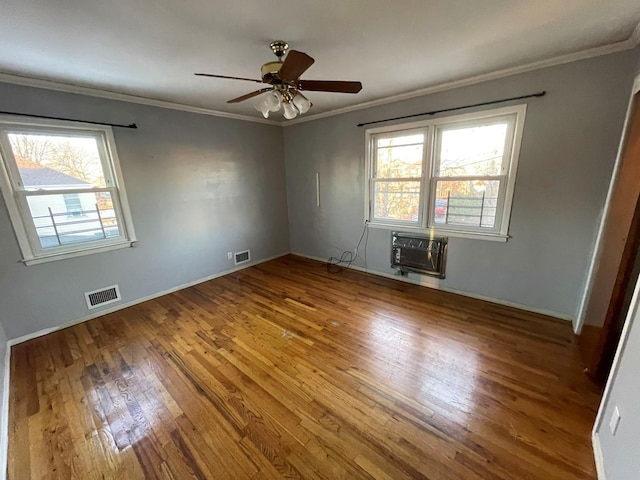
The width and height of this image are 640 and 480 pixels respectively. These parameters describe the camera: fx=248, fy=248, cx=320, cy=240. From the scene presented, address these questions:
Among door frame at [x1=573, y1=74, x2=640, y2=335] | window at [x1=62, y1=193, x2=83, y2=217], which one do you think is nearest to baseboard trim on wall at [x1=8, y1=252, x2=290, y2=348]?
window at [x1=62, y1=193, x2=83, y2=217]

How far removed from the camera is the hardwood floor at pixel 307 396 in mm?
1357

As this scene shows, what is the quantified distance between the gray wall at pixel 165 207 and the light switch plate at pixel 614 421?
4.21 meters

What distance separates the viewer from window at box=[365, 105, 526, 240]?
266 cm

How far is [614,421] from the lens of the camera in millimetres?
1202

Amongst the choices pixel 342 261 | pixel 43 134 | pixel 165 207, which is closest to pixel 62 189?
pixel 43 134

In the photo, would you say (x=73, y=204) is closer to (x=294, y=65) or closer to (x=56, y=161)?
(x=56, y=161)

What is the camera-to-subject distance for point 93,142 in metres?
2.76

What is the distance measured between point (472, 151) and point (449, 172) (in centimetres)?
31

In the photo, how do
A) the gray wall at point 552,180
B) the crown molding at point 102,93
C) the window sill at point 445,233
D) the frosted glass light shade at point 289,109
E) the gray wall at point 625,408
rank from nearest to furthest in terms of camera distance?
the gray wall at point 625,408 < the frosted glass light shade at point 289,109 < the gray wall at point 552,180 < the crown molding at point 102,93 < the window sill at point 445,233

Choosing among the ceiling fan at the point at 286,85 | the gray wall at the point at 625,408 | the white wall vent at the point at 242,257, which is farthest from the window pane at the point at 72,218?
the gray wall at the point at 625,408

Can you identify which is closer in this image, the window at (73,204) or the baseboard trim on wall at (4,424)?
the baseboard trim on wall at (4,424)

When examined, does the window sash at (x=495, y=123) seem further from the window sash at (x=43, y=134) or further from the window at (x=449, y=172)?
the window sash at (x=43, y=134)

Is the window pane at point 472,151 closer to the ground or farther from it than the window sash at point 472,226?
farther from it

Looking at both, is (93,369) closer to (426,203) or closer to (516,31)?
(426,203)
